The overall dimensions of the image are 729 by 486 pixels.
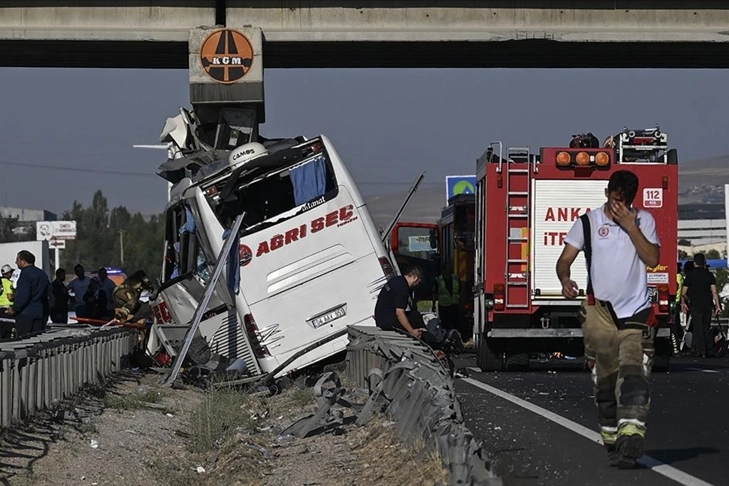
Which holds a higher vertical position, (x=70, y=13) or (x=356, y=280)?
(x=70, y=13)

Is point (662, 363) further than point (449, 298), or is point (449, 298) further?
point (449, 298)

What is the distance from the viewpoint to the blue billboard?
5231cm

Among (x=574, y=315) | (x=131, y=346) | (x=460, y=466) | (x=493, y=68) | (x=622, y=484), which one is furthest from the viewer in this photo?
(x=493, y=68)

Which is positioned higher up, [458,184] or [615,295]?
[458,184]

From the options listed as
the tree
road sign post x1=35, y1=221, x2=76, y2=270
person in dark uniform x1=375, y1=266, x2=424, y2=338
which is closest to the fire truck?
person in dark uniform x1=375, y1=266, x2=424, y2=338

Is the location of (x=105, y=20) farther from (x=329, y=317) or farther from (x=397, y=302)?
(x=397, y=302)

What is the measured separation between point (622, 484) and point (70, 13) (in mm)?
20452

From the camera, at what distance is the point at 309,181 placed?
20.0 meters

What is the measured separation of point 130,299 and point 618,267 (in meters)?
16.5

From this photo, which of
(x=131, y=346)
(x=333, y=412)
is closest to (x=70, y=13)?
(x=131, y=346)

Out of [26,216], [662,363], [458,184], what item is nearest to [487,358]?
[662,363]

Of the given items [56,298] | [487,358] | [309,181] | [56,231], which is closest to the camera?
[309,181]
